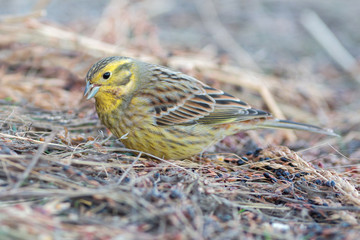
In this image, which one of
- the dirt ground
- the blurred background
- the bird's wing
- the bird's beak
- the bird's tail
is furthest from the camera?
the blurred background

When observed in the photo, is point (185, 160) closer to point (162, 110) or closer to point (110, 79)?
point (162, 110)

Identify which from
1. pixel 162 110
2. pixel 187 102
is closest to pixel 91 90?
pixel 162 110

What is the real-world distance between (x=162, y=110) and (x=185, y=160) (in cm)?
62

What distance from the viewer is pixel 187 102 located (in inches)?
186

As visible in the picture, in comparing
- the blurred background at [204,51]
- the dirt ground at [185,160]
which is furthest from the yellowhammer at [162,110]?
the blurred background at [204,51]

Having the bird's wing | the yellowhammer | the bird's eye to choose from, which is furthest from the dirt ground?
the bird's eye

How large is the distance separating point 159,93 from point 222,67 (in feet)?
8.33

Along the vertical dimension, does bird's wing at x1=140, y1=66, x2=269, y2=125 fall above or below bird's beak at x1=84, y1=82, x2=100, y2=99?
below

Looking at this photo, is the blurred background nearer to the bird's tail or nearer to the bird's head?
the bird's tail

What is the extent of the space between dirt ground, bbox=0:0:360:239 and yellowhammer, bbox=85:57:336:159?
0.22 metres

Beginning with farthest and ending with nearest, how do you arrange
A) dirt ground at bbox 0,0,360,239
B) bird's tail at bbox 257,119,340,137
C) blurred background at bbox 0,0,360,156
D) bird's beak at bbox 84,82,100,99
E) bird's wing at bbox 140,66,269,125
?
1. blurred background at bbox 0,0,360,156
2. bird's tail at bbox 257,119,340,137
3. bird's wing at bbox 140,66,269,125
4. bird's beak at bbox 84,82,100,99
5. dirt ground at bbox 0,0,360,239

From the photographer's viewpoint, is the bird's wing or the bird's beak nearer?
the bird's beak

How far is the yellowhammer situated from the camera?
429 cm

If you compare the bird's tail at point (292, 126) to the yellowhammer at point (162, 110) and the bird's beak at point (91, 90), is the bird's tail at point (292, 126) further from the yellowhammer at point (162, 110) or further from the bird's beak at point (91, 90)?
the bird's beak at point (91, 90)
